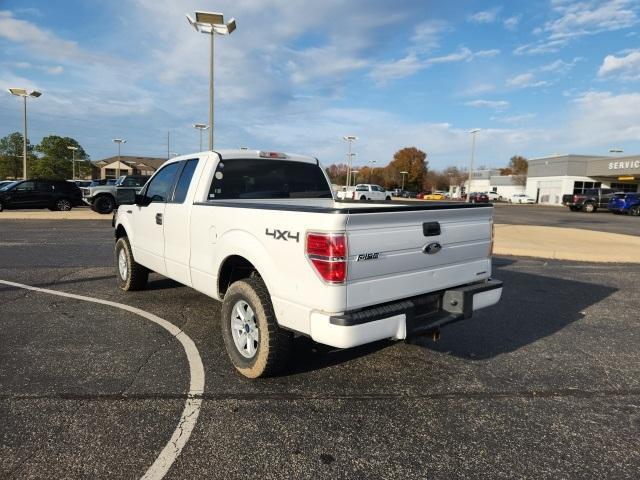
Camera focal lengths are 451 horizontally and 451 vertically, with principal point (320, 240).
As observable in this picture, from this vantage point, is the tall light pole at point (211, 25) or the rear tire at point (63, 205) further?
the rear tire at point (63, 205)

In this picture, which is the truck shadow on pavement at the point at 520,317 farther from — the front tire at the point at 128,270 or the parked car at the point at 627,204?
the parked car at the point at 627,204

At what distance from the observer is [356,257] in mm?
3045

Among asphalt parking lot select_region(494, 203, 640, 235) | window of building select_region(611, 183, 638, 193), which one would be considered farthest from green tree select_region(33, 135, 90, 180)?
window of building select_region(611, 183, 638, 193)

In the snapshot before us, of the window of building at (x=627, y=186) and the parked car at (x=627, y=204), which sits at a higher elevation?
the window of building at (x=627, y=186)

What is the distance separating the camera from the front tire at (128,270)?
6.34 meters

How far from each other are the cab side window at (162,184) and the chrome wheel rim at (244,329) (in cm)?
206

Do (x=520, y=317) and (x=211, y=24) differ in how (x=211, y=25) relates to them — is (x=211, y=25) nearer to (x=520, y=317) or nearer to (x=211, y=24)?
(x=211, y=24)

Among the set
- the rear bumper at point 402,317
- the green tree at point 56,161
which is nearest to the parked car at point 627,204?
the rear bumper at point 402,317

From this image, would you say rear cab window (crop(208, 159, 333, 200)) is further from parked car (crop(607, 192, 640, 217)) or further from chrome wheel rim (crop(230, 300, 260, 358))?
parked car (crop(607, 192, 640, 217))

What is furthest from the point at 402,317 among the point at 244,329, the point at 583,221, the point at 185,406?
the point at 583,221

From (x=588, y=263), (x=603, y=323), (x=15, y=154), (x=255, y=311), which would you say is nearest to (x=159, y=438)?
(x=255, y=311)

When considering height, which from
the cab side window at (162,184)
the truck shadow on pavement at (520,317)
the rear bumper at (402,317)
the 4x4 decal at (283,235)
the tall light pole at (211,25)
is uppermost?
the tall light pole at (211,25)

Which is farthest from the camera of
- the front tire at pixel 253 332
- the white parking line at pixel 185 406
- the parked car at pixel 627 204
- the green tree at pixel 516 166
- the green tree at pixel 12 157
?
the green tree at pixel 516 166

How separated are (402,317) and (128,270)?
4.57 meters
